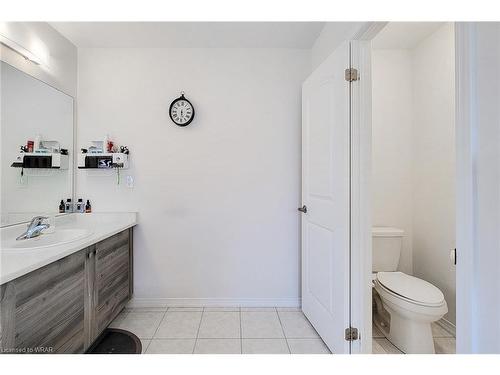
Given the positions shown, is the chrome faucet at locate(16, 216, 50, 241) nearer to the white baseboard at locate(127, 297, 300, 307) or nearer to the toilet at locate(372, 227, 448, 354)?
the white baseboard at locate(127, 297, 300, 307)

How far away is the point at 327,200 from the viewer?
1575 millimetres

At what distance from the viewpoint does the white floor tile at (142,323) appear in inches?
69.1

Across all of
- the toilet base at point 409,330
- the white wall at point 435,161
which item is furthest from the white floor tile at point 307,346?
the white wall at point 435,161

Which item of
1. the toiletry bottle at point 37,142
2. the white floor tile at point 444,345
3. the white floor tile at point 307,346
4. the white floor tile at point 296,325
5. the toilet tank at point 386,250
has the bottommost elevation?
the white floor tile at point 444,345

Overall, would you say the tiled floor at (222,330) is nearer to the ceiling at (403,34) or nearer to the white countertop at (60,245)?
the white countertop at (60,245)

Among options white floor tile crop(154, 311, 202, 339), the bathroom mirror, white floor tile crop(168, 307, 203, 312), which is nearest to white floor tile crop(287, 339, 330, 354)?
white floor tile crop(154, 311, 202, 339)

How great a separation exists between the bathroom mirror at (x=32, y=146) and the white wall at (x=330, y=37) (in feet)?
7.15

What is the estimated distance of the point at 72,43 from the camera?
2020mm

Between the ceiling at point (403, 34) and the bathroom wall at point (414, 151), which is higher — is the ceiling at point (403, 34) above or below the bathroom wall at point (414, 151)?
above

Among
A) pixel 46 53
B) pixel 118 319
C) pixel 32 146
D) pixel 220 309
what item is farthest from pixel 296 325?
pixel 46 53

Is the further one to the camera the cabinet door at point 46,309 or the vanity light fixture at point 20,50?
the vanity light fixture at point 20,50

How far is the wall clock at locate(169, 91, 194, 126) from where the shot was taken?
2.07 m

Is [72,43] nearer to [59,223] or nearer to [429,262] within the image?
[59,223]
